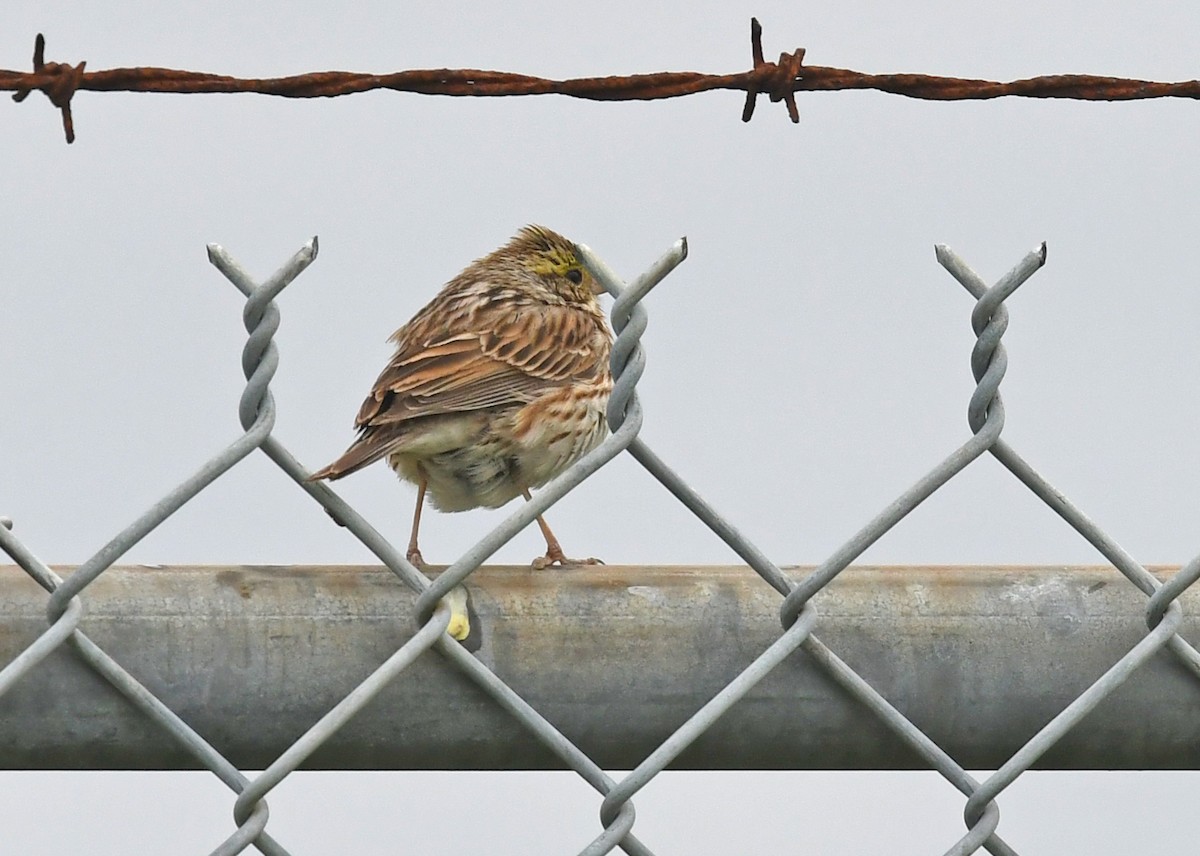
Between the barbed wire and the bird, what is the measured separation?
2.17 metres

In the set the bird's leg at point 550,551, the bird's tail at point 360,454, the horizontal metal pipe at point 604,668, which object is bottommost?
the bird's leg at point 550,551

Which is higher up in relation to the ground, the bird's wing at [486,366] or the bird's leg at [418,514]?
the bird's wing at [486,366]

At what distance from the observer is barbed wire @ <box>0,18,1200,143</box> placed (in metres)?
2.57

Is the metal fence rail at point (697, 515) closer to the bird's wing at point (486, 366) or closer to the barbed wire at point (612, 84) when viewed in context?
the barbed wire at point (612, 84)

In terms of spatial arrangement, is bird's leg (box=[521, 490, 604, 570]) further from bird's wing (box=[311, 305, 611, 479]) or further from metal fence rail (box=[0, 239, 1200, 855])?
metal fence rail (box=[0, 239, 1200, 855])

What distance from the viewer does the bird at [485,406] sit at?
17.0ft

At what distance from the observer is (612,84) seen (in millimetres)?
2756

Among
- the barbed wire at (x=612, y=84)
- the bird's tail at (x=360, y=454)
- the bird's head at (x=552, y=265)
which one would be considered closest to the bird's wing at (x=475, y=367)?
the bird's tail at (x=360, y=454)

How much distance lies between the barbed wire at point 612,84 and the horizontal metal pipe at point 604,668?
73cm

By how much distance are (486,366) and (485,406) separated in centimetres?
19

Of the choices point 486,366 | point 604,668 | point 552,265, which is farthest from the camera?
point 552,265

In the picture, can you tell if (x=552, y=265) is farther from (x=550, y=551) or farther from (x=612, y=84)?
(x=612, y=84)

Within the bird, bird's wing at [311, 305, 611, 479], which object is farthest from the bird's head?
the bird

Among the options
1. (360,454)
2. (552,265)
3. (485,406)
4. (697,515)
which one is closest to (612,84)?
(697,515)
